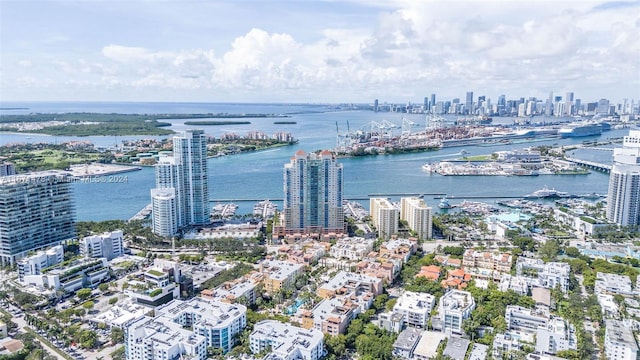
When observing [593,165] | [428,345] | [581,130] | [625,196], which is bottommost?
[428,345]

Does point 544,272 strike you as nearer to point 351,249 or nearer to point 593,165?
point 351,249

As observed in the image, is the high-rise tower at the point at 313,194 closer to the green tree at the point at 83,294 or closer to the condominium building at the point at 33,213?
the green tree at the point at 83,294

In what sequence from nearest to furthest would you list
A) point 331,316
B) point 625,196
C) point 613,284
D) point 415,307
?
point 331,316
point 415,307
point 613,284
point 625,196

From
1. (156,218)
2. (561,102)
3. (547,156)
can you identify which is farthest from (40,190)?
(561,102)

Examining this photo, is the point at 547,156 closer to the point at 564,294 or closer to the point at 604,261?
the point at 604,261

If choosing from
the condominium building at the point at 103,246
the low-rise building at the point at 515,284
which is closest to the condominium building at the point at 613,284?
the low-rise building at the point at 515,284

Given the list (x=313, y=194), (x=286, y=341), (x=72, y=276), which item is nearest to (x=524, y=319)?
(x=286, y=341)
